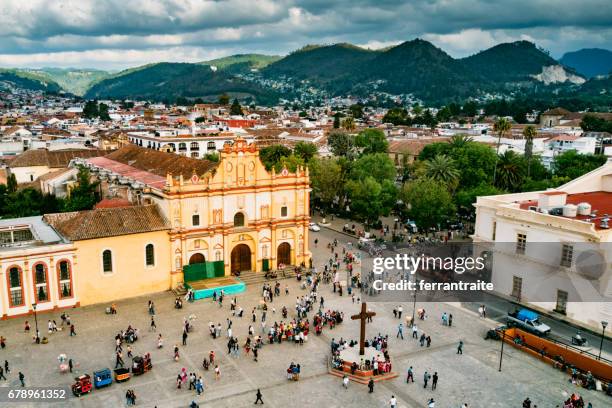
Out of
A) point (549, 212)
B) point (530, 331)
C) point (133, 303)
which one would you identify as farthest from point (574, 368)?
point (133, 303)

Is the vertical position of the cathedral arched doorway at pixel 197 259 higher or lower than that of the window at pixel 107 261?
lower

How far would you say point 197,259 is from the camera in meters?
50.2

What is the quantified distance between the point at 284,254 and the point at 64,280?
67.6ft

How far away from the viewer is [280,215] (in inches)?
2133

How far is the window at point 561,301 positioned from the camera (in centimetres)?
4181

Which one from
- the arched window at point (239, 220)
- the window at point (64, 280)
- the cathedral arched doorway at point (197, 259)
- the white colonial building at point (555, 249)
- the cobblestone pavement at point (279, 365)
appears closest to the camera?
the cobblestone pavement at point (279, 365)

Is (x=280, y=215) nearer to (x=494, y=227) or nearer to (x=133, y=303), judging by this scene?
(x=133, y=303)

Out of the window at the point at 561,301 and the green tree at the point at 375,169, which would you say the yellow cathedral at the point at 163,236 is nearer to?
the green tree at the point at 375,169

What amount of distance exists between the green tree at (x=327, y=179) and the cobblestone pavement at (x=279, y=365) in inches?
1377

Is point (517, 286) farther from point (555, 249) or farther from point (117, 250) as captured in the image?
point (117, 250)

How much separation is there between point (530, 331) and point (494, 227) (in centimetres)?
1146

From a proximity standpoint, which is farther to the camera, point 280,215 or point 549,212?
point 280,215

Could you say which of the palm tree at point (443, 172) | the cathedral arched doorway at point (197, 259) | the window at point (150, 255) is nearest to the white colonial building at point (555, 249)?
the palm tree at point (443, 172)

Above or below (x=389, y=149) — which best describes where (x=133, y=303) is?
below
